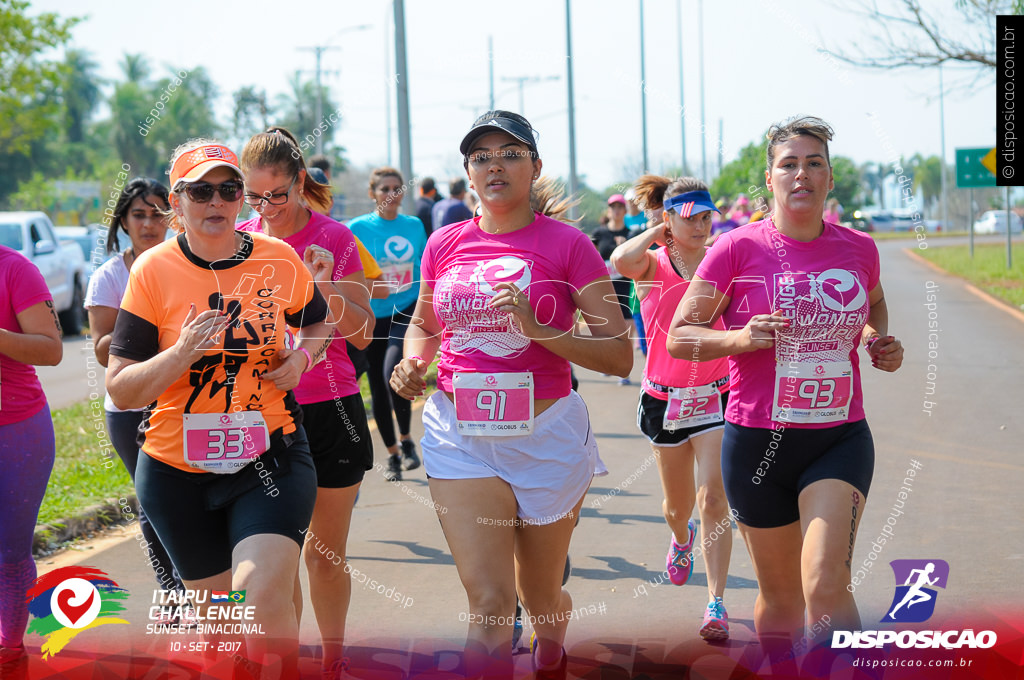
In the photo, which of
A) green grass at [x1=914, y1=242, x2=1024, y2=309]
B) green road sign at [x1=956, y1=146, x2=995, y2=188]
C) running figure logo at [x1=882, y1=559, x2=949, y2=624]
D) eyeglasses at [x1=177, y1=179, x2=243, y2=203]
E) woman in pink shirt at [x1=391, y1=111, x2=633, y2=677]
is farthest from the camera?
green road sign at [x1=956, y1=146, x2=995, y2=188]

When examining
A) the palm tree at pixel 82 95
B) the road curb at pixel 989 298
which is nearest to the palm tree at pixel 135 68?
the palm tree at pixel 82 95

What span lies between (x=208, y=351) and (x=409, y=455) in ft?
16.7

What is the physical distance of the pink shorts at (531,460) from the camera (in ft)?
12.1

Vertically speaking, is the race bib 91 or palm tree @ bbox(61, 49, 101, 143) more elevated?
palm tree @ bbox(61, 49, 101, 143)

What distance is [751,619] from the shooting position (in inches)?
198

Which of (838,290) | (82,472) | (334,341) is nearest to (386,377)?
(82,472)

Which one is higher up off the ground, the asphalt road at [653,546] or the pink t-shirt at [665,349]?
the pink t-shirt at [665,349]

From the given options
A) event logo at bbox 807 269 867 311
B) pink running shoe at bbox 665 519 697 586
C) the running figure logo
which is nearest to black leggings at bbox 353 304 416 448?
pink running shoe at bbox 665 519 697 586

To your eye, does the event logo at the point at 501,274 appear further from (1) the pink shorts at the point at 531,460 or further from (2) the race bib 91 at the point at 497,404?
(1) the pink shorts at the point at 531,460

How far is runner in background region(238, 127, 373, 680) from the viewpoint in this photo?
14.1 ft

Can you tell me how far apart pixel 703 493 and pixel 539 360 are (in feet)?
5.58

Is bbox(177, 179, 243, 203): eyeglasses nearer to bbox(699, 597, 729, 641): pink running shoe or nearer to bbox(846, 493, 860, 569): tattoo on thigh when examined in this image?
bbox(846, 493, 860, 569): tattoo on thigh

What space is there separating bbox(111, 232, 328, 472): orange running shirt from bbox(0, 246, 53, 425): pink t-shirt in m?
1.02

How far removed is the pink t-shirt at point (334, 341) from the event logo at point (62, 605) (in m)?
1.32
